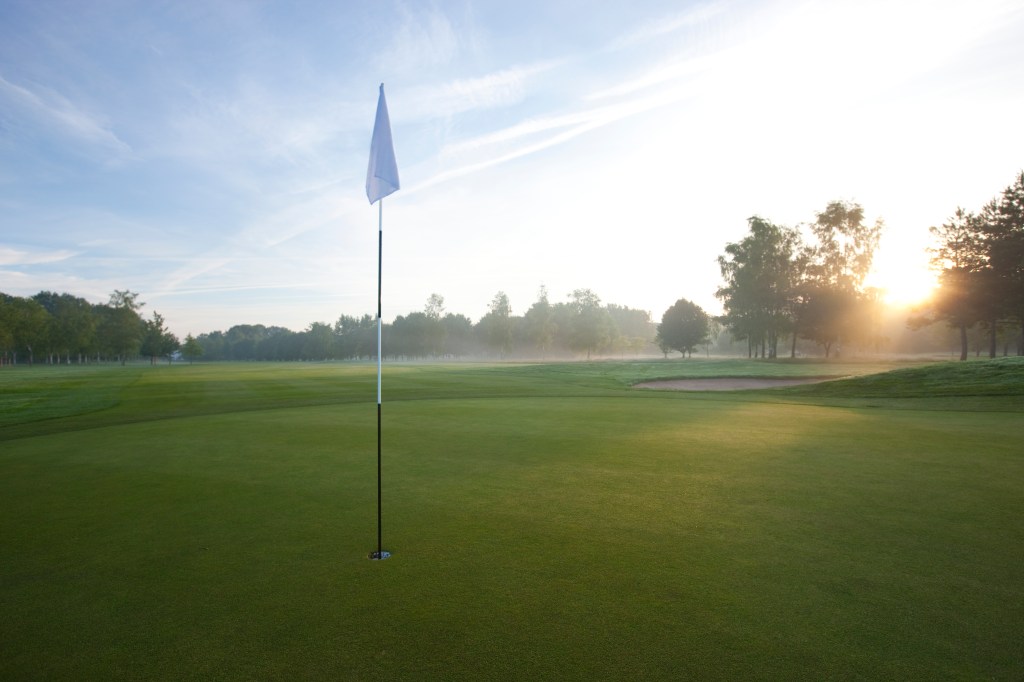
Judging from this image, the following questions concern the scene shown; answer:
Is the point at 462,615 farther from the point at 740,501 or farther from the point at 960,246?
the point at 960,246

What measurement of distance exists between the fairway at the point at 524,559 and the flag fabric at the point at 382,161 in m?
4.21

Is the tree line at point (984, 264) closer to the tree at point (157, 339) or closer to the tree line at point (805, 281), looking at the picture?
the tree line at point (805, 281)

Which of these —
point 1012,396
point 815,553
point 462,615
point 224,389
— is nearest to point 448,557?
point 462,615

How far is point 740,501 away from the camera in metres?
7.03

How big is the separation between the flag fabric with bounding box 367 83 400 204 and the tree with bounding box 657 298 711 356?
78486 millimetres

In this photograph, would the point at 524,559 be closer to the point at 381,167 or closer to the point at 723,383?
the point at 381,167

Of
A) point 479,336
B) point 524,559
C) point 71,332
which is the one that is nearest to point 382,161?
point 524,559

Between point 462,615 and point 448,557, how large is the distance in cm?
121

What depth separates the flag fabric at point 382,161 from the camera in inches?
263

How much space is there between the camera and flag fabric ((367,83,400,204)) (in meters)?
Result: 6.68

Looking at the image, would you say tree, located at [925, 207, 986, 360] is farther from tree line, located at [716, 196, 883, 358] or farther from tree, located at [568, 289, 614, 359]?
tree, located at [568, 289, 614, 359]

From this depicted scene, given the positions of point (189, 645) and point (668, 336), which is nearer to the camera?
point (189, 645)

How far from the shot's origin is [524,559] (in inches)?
203

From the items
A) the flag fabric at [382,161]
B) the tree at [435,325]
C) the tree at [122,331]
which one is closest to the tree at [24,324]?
the tree at [122,331]
